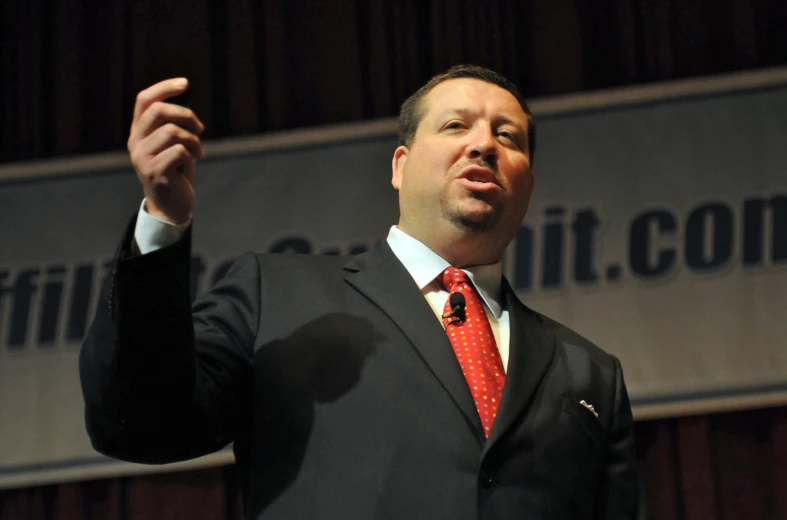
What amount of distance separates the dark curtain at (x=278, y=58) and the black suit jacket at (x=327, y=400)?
1.58 m

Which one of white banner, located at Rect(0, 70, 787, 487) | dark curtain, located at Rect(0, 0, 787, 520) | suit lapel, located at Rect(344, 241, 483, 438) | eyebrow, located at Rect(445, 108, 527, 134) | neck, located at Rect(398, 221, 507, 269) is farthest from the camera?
dark curtain, located at Rect(0, 0, 787, 520)

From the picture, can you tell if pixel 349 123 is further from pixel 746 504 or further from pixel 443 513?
pixel 443 513

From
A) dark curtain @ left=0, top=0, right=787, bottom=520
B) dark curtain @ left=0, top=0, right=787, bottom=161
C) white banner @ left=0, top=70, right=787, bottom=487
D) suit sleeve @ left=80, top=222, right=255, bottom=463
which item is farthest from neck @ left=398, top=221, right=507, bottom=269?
dark curtain @ left=0, top=0, right=787, bottom=161

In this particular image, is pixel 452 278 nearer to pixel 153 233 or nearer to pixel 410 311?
pixel 410 311

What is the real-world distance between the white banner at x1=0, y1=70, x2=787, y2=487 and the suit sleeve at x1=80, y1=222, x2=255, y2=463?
1.75 m

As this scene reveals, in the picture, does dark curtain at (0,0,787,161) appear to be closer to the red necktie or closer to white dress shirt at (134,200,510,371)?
white dress shirt at (134,200,510,371)

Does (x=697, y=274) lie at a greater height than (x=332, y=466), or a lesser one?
lesser

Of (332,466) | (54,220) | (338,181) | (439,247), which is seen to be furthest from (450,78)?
(54,220)

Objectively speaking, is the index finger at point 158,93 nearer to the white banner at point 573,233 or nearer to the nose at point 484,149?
the nose at point 484,149

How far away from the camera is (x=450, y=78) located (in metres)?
1.77

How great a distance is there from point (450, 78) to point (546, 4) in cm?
146

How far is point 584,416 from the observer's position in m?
1.44

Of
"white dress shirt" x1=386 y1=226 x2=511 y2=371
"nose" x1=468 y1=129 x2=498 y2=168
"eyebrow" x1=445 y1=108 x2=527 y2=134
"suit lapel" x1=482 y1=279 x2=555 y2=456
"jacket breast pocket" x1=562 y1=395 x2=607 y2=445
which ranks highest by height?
"eyebrow" x1=445 y1=108 x2=527 y2=134

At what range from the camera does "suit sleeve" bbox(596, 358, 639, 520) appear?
1479 millimetres
